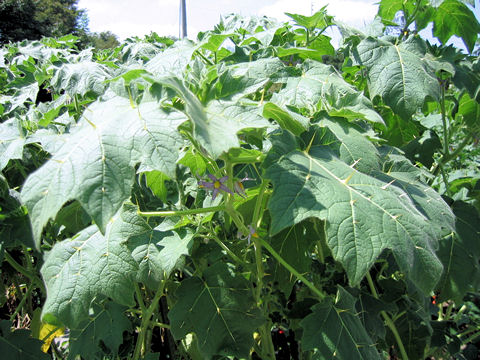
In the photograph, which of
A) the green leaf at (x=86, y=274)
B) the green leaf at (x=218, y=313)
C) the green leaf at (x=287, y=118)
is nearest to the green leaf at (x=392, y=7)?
→ the green leaf at (x=287, y=118)

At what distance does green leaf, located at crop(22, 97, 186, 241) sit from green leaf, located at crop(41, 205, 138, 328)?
1.34 ft

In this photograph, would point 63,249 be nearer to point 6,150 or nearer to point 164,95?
point 6,150

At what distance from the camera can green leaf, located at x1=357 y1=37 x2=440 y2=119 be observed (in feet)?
5.05

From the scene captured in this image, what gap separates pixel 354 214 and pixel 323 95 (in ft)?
2.05

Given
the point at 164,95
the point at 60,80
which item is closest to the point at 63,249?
the point at 164,95

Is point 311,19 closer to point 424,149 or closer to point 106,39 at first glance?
point 424,149

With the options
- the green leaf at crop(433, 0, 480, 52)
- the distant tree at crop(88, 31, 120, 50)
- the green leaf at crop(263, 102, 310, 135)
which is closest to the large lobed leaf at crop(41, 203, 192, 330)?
the green leaf at crop(263, 102, 310, 135)

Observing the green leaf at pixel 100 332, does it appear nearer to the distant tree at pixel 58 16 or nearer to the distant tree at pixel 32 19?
the distant tree at pixel 32 19

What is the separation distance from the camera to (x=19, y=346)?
1.73 metres

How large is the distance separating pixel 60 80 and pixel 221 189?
1.14 meters

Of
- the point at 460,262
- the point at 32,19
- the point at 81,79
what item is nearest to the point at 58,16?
the point at 32,19

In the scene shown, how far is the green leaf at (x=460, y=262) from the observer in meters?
1.69

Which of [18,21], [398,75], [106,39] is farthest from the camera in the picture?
[106,39]

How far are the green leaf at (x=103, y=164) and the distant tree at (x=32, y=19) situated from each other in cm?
3239
